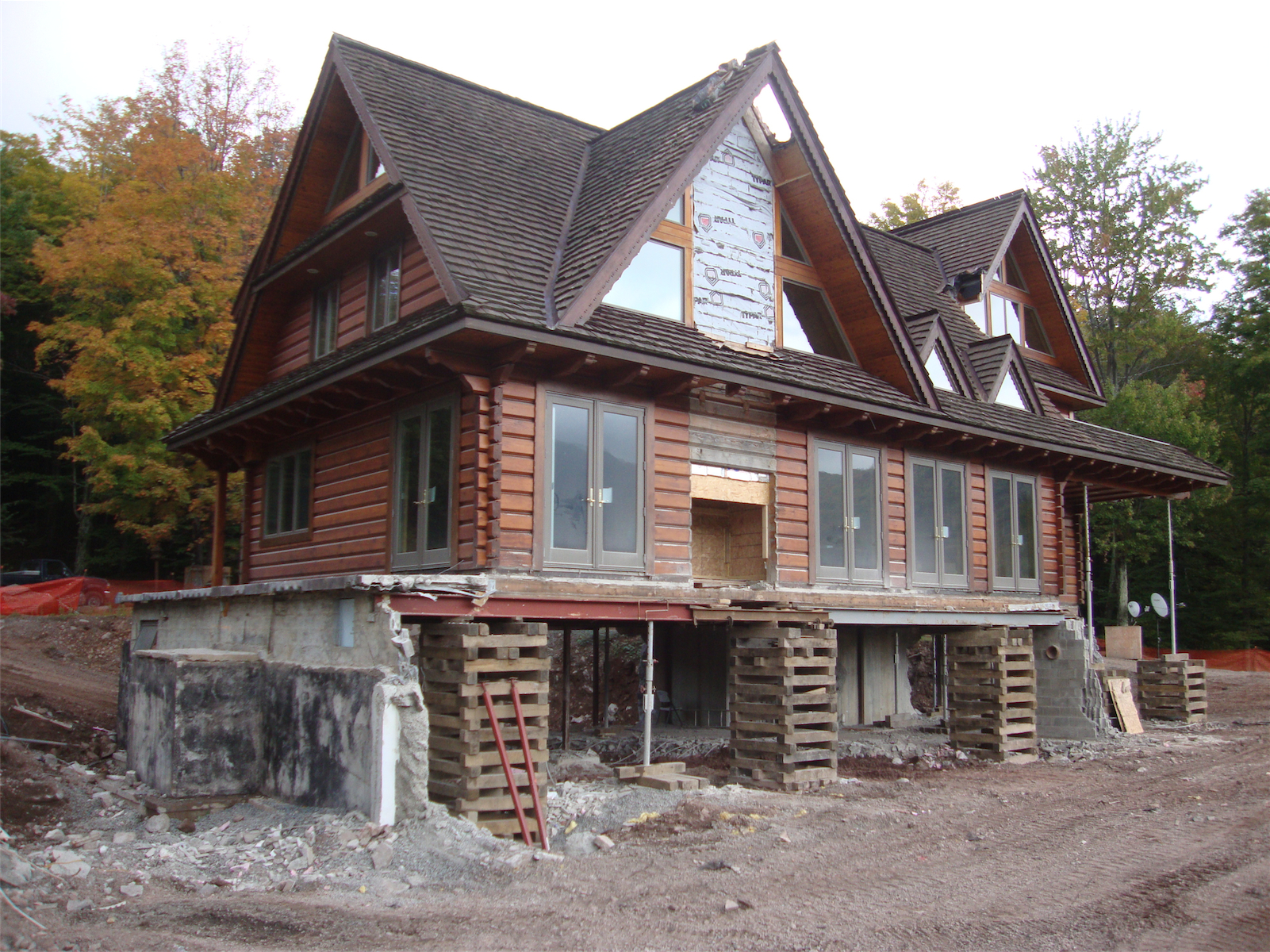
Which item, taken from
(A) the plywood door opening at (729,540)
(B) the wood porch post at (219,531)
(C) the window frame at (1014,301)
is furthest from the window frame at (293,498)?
(C) the window frame at (1014,301)

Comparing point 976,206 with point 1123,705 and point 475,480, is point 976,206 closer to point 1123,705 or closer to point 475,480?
point 1123,705

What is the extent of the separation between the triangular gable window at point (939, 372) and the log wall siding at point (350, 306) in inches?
352

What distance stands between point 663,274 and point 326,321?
5.27 meters

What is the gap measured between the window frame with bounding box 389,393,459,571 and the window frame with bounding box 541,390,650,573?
3.30 feet

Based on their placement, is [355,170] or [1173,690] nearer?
[355,170]

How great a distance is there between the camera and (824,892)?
808 cm

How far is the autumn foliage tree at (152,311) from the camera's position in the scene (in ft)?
89.2

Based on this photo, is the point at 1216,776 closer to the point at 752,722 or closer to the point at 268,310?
the point at 752,722

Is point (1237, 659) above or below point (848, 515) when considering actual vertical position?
below

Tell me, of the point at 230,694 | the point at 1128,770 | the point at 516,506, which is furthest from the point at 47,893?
the point at 1128,770

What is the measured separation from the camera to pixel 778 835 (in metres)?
9.94

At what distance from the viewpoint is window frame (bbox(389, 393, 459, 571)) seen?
11.6 meters

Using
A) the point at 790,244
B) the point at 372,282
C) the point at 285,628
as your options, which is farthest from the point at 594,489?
the point at 790,244

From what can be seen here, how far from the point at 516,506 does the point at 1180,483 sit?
16.5 m
